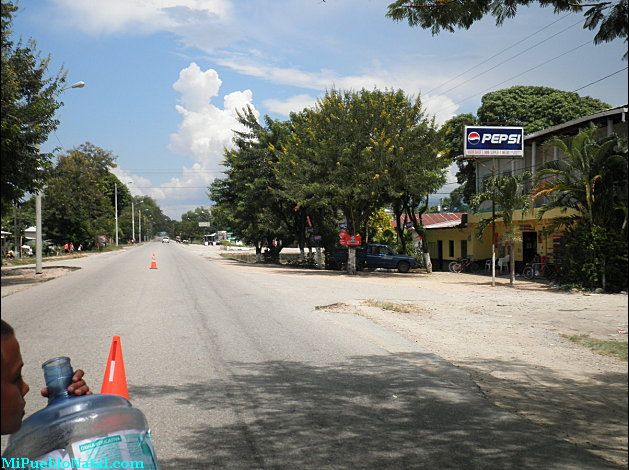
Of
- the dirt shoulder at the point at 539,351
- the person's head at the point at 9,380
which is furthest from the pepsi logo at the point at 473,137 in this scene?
the person's head at the point at 9,380

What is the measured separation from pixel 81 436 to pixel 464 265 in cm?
3379

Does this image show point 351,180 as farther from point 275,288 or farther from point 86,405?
point 86,405

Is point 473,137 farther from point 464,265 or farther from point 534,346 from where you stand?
point 534,346

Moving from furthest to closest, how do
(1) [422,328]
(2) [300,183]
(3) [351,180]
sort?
(2) [300,183] < (3) [351,180] < (1) [422,328]

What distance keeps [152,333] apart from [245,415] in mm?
5517

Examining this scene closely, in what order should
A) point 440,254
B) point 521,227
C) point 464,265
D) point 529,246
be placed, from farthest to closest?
point 440,254, point 464,265, point 529,246, point 521,227

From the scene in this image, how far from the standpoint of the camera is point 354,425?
5355 mm

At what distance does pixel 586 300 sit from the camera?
55.4ft

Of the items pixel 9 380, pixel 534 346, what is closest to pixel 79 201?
pixel 534 346

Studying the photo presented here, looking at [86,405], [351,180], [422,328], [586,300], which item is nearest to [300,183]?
[351,180]

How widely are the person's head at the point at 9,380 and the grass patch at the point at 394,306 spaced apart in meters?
13.5

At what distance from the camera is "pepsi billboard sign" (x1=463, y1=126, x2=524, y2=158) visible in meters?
27.2

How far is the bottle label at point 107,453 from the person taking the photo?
7.22ft

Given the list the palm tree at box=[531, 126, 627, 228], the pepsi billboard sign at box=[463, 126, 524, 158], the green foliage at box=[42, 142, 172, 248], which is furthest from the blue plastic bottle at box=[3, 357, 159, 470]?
the green foliage at box=[42, 142, 172, 248]
